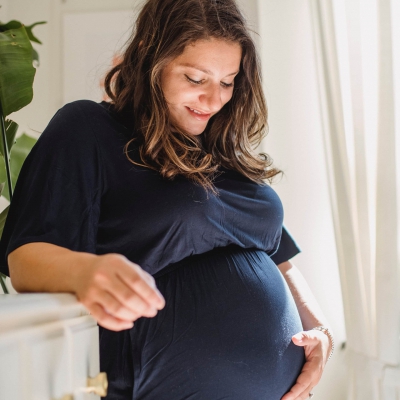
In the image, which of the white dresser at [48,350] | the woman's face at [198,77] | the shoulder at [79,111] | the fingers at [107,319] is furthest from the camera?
the woman's face at [198,77]

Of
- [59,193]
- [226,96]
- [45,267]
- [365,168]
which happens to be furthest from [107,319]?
[365,168]

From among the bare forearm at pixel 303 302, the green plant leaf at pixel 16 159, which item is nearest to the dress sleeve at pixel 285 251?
the bare forearm at pixel 303 302

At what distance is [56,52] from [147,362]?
1.72 meters

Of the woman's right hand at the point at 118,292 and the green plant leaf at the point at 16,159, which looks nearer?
the woman's right hand at the point at 118,292

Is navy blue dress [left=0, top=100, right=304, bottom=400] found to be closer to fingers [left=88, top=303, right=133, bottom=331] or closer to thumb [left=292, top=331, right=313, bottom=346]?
thumb [left=292, top=331, right=313, bottom=346]

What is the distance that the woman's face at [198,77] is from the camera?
1.07 metres

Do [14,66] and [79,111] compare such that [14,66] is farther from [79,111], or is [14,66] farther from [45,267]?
[45,267]

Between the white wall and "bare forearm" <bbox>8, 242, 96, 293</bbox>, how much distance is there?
1383 mm

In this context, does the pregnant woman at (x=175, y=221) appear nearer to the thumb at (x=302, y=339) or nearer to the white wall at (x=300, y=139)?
the thumb at (x=302, y=339)

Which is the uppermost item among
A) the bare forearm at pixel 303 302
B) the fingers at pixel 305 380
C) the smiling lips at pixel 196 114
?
the smiling lips at pixel 196 114

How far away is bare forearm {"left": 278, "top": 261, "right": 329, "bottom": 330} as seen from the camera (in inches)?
47.3

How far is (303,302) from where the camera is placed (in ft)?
4.03

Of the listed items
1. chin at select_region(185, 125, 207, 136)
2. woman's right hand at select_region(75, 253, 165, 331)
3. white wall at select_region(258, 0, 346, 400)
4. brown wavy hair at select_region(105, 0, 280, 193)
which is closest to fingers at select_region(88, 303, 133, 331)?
woman's right hand at select_region(75, 253, 165, 331)

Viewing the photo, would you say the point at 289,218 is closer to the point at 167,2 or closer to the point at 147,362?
the point at 167,2
